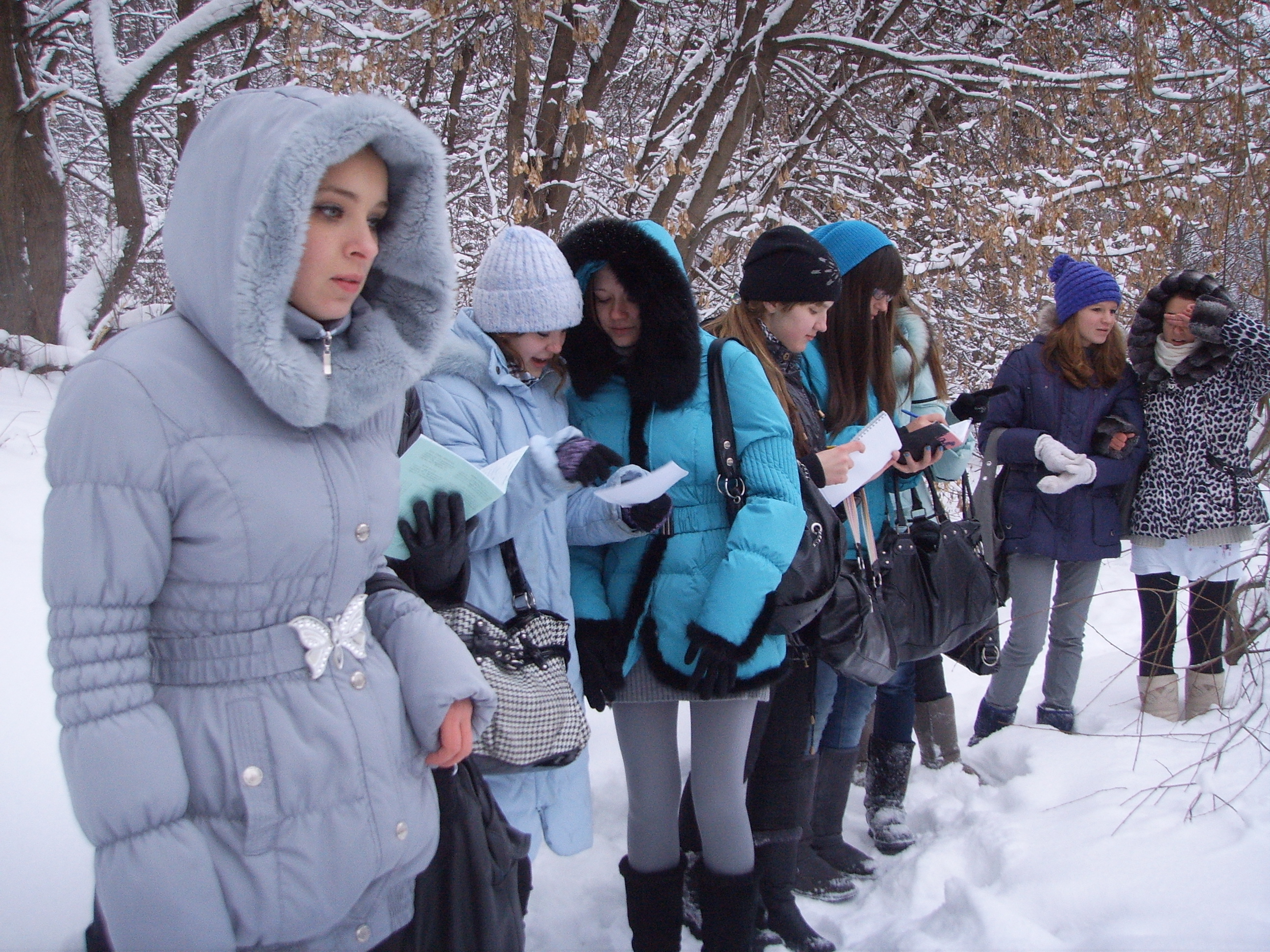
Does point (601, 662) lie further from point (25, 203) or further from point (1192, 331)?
point (25, 203)

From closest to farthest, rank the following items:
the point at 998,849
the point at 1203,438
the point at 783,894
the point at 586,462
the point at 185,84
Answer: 1. the point at 586,462
2. the point at 783,894
3. the point at 998,849
4. the point at 1203,438
5. the point at 185,84

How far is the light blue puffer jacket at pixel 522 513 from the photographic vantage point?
191 centimetres

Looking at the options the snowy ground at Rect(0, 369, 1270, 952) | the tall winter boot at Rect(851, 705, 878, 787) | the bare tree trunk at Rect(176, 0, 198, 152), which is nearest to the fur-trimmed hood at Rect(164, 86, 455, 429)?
the snowy ground at Rect(0, 369, 1270, 952)

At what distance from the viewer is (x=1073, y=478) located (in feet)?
11.1

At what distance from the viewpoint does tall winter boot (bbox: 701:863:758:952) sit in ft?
7.23

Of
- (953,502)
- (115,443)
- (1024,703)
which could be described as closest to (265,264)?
(115,443)

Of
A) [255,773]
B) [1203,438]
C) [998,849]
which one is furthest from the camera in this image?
[1203,438]

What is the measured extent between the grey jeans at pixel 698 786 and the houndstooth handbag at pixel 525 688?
0.40 metres

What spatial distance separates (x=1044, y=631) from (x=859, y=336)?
1569 millimetres

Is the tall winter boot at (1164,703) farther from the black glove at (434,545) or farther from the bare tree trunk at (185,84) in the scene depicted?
the bare tree trunk at (185,84)

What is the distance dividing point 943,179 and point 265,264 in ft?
21.7

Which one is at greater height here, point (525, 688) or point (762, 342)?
point (762, 342)

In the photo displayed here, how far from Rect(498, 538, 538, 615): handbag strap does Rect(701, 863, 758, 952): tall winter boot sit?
0.89 meters

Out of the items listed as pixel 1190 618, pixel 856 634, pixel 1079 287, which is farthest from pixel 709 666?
pixel 1190 618
